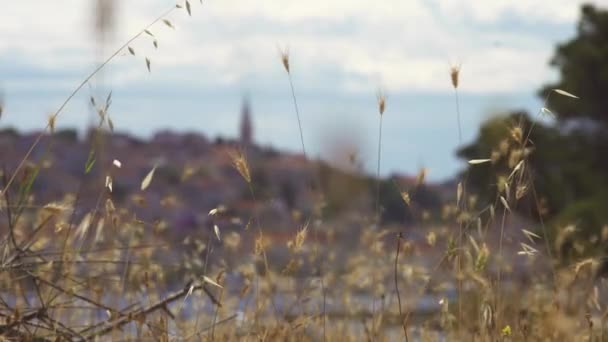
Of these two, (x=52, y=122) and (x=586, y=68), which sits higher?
(x=52, y=122)

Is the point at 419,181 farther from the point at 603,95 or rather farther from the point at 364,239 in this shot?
the point at 603,95

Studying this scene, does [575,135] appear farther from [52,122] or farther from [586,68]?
[52,122]

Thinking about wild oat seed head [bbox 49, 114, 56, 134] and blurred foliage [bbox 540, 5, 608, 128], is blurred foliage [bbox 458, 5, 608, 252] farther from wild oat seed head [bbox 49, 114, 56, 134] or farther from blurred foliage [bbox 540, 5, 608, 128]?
wild oat seed head [bbox 49, 114, 56, 134]

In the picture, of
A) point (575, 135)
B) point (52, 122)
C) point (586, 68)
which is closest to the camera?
point (52, 122)

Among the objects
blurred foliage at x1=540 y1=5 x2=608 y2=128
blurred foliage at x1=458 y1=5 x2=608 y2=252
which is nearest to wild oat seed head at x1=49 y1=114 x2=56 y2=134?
blurred foliage at x1=458 y1=5 x2=608 y2=252

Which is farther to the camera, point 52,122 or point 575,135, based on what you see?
point 575,135

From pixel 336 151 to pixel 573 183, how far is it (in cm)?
394

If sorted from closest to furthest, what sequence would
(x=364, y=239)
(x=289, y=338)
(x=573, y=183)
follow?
(x=289, y=338) < (x=364, y=239) < (x=573, y=183)

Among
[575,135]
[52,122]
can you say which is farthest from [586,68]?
[52,122]

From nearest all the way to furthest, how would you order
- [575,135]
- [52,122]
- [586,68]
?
[52,122] → [586,68] → [575,135]

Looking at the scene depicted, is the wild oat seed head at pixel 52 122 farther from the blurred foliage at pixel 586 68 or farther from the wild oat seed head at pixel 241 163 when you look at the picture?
the blurred foliage at pixel 586 68

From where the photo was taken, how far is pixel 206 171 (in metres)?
22.8

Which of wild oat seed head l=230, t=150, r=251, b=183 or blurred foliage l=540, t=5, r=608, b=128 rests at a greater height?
wild oat seed head l=230, t=150, r=251, b=183

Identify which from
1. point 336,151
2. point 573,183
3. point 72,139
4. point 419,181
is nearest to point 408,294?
point 419,181
